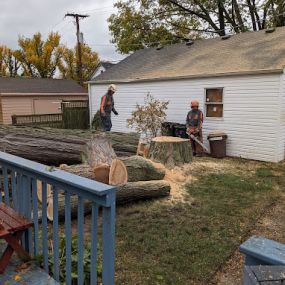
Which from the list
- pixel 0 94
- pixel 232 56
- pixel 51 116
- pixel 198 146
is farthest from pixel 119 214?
pixel 0 94

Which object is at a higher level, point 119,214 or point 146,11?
point 146,11

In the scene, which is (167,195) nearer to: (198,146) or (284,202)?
(284,202)

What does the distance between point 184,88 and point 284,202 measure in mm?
6620

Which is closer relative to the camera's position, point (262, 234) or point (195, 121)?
point (262, 234)

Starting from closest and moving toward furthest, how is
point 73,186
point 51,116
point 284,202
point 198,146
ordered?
1. point 73,186
2. point 284,202
3. point 198,146
4. point 51,116

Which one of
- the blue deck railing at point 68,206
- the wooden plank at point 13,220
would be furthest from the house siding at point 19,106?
the wooden plank at point 13,220

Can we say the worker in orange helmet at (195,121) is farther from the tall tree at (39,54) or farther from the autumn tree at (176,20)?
the tall tree at (39,54)

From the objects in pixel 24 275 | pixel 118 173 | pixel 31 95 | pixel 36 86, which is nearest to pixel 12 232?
pixel 24 275

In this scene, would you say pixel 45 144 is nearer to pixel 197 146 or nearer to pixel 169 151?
pixel 169 151

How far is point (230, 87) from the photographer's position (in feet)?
32.1

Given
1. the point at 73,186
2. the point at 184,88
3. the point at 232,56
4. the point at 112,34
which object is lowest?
the point at 73,186

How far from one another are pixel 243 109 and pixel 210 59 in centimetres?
304

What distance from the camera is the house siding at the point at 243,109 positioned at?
8.87 m

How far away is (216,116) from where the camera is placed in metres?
10.3
